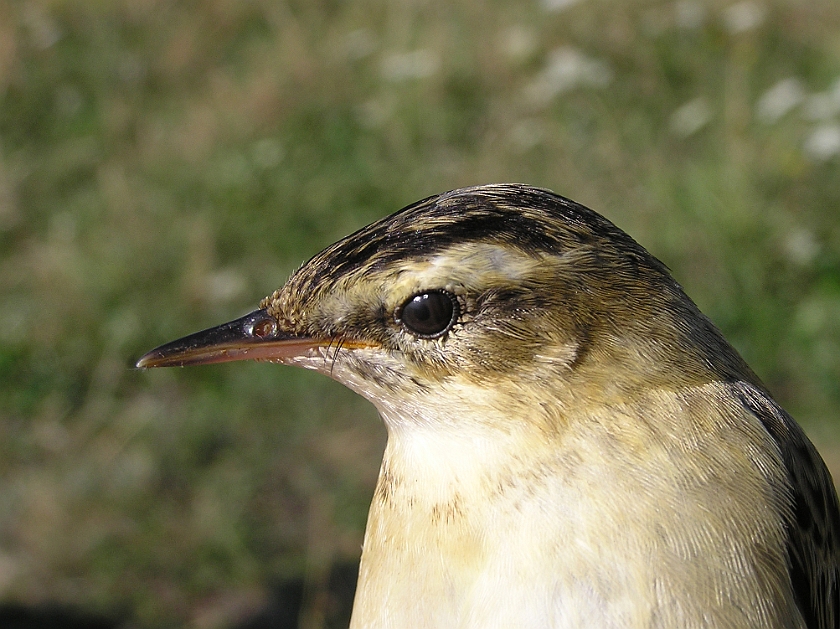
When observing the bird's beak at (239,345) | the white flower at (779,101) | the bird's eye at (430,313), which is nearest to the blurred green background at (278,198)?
the white flower at (779,101)

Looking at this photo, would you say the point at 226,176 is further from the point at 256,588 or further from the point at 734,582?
the point at 734,582

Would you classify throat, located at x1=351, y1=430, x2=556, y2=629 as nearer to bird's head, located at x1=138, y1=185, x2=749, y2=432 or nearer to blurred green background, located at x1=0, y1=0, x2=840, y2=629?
bird's head, located at x1=138, y1=185, x2=749, y2=432

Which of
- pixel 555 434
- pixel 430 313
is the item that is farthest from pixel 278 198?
pixel 555 434

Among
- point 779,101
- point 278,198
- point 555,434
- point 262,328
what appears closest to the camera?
point 555,434

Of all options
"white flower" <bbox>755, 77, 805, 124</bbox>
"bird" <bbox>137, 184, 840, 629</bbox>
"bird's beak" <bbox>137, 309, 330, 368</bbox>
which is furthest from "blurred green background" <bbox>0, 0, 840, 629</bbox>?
"bird" <bbox>137, 184, 840, 629</bbox>

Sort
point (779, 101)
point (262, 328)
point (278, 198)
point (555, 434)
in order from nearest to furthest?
point (555, 434)
point (262, 328)
point (779, 101)
point (278, 198)

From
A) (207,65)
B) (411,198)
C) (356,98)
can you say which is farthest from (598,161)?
(207,65)

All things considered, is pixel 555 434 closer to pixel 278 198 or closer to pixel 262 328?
pixel 262 328

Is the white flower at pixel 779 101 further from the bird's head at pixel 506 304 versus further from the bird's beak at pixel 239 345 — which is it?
the bird's beak at pixel 239 345
